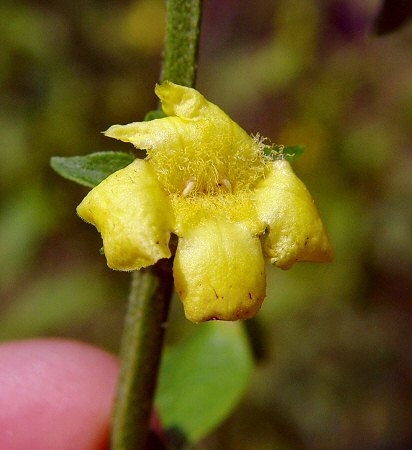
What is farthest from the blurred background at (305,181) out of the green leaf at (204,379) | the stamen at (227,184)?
the stamen at (227,184)

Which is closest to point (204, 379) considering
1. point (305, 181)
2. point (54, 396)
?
point (54, 396)

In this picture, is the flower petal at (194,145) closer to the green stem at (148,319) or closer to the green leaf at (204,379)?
the green stem at (148,319)

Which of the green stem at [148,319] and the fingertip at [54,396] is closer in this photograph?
the green stem at [148,319]

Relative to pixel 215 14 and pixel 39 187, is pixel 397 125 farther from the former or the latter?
pixel 39 187

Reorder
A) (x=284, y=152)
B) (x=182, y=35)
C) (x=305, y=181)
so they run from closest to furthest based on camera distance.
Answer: (x=182, y=35) < (x=284, y=152) < (x=305, y=181)

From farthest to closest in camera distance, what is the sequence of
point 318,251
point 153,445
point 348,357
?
1. point 348,357
2. point 153,445
3. point 318,251

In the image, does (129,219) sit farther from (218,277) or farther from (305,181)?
(305,181)

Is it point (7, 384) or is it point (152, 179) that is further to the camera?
point (7, 384)

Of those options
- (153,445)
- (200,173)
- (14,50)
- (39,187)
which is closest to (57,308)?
(39,187)
